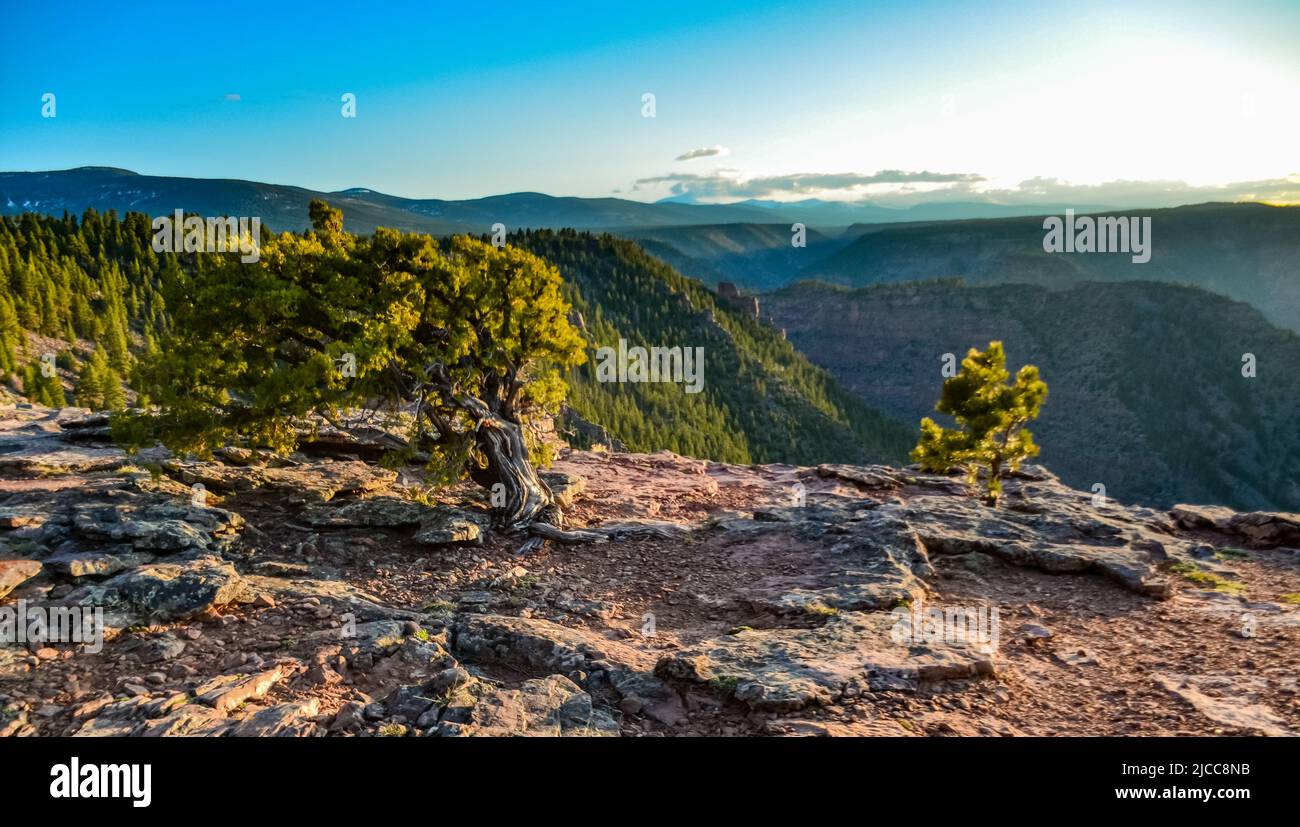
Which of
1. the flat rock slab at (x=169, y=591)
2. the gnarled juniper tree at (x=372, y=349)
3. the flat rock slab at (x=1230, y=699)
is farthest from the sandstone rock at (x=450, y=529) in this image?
the flat rock slab at (x=1230, y=699)

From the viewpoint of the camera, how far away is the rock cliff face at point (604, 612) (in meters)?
9.77

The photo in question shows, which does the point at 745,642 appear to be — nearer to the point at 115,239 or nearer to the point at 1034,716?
the point at 1034,716

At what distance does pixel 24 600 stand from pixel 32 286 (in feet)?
365

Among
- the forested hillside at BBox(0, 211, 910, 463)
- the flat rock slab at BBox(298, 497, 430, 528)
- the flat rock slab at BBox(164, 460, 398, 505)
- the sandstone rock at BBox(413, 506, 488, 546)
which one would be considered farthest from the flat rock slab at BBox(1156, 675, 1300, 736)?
the forested hillside at BBox(0, 211, 910, 463)

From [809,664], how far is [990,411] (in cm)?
2428

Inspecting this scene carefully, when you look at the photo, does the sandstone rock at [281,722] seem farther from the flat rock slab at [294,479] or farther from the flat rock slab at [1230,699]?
the flat rock slab at [1230,699]

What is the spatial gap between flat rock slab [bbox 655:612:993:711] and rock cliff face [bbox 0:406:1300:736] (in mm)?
61

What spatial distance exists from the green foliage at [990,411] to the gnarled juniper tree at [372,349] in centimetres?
1985

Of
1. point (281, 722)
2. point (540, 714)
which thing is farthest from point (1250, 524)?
point (281, 722)

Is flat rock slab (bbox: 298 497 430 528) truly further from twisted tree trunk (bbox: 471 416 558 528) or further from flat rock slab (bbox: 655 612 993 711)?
flat rock slab (bbox: 655 612 993 711)

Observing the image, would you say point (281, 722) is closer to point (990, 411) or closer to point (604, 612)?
point (604, 612)

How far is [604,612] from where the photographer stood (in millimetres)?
15312

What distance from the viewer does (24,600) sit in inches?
468
